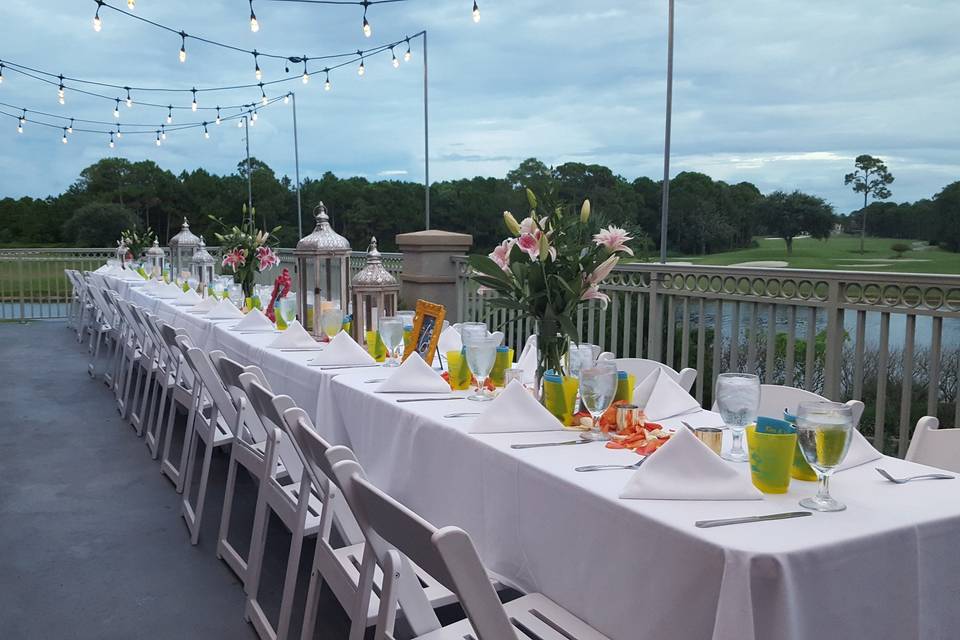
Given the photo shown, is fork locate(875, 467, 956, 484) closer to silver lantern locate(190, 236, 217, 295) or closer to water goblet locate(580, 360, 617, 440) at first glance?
water goblet locate(580, 360, 617, 440)

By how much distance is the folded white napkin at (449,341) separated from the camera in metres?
3.63

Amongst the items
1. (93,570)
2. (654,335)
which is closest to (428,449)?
(93,570)

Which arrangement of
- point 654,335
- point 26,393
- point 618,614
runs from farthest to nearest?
point 26,393, point 654,335, point 618,614

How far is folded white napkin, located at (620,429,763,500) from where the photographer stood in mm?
1571

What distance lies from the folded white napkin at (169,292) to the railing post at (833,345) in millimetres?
5309

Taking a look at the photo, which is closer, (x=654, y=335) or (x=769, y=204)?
(x=654, y=335)

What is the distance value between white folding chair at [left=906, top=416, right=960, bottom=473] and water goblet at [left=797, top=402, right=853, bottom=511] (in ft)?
2.38

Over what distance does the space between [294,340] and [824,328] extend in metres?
2.62

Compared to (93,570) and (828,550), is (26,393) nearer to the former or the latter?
(93,570)

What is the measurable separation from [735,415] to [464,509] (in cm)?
76

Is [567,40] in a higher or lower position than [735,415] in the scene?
higher

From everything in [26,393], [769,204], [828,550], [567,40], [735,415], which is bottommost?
[26,393]

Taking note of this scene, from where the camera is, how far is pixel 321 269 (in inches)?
163

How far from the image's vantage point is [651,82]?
1212 cm
